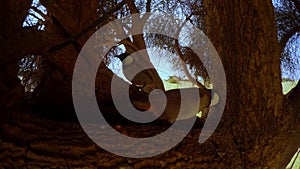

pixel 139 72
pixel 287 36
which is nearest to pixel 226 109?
pixel 139 72

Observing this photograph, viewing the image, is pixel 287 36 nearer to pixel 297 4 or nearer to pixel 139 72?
pixel 297 4

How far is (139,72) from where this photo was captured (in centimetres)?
210

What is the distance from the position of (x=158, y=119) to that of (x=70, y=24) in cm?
57

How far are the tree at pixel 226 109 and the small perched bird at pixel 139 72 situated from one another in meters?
0.57

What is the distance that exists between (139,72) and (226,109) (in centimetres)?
90

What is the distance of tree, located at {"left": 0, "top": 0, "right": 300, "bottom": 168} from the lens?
987 millimetres

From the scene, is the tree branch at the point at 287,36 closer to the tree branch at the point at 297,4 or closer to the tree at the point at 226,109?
the tree branch at the point at 297,4

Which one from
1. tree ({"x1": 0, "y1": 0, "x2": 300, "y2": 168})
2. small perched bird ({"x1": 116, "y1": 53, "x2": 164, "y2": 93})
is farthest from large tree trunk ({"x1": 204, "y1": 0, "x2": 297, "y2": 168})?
small perched bird ({"x1": 116, "y1": 53, "x2": 164, "y2": 93})

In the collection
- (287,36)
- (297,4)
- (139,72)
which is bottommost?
(139,72)

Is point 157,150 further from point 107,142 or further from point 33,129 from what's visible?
point 33,129

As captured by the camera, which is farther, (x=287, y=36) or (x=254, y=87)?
(x=287, y=36)

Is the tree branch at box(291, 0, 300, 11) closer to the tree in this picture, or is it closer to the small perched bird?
the small perched bird

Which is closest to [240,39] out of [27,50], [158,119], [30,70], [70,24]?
[158,119]

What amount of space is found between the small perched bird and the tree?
0.57 metres
